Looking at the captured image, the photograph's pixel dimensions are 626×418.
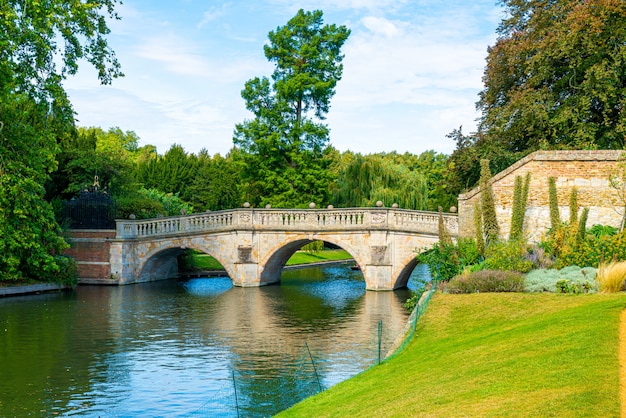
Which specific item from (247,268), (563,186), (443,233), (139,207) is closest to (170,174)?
(139,207)

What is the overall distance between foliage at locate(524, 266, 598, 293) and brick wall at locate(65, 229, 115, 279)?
21.1m

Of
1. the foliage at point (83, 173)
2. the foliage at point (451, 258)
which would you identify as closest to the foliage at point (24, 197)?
the foliage at point (83, 173)

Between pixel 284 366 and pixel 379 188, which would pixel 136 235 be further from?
pixel 284 366

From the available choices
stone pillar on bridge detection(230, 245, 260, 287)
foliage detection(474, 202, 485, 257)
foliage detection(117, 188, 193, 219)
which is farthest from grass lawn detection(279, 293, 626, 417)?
foliage detection(117, 188, 193, 219)

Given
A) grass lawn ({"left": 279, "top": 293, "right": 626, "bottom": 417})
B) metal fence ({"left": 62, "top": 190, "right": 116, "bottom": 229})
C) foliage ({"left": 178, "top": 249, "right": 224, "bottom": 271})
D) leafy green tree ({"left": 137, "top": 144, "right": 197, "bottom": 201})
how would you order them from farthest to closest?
1. leafy green tree ({"left": 137, "top": 144, "right": 197, "bottom": 201})
2. foliage ({"left": 178, "top": 249, "right": 224, "bottom": 271})
3. metal fence ({"left": 62, "top": 190, "right": 116, "bottom": 229})
4. grass lawn ({"left": 279, "top": 293, "right": 626, "bottom": 417})

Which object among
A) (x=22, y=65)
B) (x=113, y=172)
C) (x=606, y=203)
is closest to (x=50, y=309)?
(x=22, y=65)

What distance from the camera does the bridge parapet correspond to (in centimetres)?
2838

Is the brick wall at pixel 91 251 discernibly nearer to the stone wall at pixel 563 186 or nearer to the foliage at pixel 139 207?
the foliage at pixel 139 207

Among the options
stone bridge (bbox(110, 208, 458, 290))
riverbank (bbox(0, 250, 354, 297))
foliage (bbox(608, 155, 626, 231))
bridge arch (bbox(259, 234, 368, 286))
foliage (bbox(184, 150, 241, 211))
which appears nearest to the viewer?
foliage (bbox(608, 155, 626, 231))

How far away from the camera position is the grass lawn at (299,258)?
39.1 metres

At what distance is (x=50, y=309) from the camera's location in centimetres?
2439

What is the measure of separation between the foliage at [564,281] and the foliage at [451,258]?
3.93 meters

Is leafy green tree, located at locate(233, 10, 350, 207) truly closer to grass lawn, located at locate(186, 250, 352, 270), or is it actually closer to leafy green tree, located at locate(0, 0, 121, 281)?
grass lawn, located at locate(186, 250, 352, 270)

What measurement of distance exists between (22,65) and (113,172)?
16.8m
